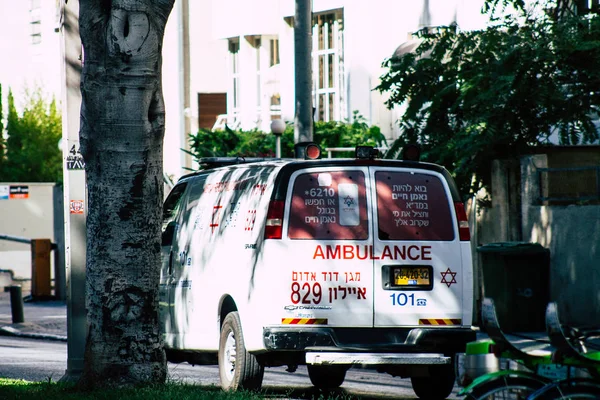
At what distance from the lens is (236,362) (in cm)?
1077

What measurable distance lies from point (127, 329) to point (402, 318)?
2.36 metres

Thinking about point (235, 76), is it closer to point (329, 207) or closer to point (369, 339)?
point (329, 207)

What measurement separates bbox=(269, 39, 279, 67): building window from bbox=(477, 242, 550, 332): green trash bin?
16.1 metres

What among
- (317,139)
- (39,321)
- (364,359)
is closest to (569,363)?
(364,359)

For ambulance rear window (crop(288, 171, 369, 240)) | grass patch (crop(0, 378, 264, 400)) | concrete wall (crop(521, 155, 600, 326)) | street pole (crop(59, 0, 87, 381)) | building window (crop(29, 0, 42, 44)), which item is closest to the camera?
grass patch (crop(0, 378, 264, 400))

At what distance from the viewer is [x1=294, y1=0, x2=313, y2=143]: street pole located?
16219mm

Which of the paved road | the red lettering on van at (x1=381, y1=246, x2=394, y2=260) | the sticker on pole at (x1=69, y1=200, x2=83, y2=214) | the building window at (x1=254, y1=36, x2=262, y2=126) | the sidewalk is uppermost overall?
the building window at (x1=254, y1=36, x2=262, y2=126)

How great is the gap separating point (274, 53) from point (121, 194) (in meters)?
23.0

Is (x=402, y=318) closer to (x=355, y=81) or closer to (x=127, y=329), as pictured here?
(x=127, y=329)

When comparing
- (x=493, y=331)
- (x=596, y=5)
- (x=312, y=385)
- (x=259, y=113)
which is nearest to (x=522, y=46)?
(x=596, y=5)

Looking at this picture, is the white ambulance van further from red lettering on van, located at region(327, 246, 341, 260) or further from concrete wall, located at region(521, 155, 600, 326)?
concrete wall, located at region(521, 155, 600, 326)

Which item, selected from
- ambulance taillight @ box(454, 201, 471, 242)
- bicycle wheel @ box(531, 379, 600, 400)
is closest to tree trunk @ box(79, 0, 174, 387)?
ambulance taillight @ box(454, 201, 471, 242)

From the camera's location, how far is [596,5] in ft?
60.1

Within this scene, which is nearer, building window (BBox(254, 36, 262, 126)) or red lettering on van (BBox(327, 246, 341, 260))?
red lettering on van (BBox(327, 246, 341, 260))
